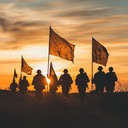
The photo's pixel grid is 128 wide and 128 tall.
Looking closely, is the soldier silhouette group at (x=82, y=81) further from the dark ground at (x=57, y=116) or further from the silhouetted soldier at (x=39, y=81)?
the dark ground at (x=57, y=116)

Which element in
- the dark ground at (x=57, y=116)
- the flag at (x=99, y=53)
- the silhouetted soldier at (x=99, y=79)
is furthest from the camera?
the flag at (x=99, y=53)

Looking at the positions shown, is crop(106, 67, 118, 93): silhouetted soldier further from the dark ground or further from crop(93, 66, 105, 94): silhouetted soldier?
the dark ground

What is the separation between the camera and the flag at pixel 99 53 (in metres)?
44.1

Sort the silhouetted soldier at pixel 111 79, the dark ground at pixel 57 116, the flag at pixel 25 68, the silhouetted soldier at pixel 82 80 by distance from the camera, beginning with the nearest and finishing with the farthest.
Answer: the dark ground at pixel 57 116, the silhouetted soldier at pixel 82 80, the silhouetted soldier at pixel 111 79, the flag at pixel 25 68

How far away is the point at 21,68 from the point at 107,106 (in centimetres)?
2804

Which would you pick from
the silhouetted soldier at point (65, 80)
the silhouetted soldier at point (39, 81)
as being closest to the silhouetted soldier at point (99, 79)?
the silhouetted soldier at point (65, 80)

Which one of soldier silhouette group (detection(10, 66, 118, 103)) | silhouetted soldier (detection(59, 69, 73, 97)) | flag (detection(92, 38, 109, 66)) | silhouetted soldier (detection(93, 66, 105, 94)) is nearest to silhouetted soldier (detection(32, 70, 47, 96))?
soldier silhouette group (detection(10, 66, 118, 103))

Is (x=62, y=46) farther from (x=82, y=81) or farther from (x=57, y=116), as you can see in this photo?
(x=57, y=116)

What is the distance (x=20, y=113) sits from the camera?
88.2 feet

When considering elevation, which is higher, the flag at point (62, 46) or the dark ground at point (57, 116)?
the flag at point (62, 46)

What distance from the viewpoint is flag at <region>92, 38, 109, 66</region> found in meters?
44.1

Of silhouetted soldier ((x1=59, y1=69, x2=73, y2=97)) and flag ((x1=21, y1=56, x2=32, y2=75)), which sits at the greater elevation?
flag ((x1=21, y1=56, x2=32, y2=75))

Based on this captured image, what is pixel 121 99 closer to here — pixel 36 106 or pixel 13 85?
pixel 36 106

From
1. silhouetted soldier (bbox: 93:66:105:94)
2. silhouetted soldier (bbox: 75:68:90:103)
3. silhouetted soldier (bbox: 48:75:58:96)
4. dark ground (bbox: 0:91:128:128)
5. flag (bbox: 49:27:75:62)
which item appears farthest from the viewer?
flag (bbox: 49:27:75:62)
